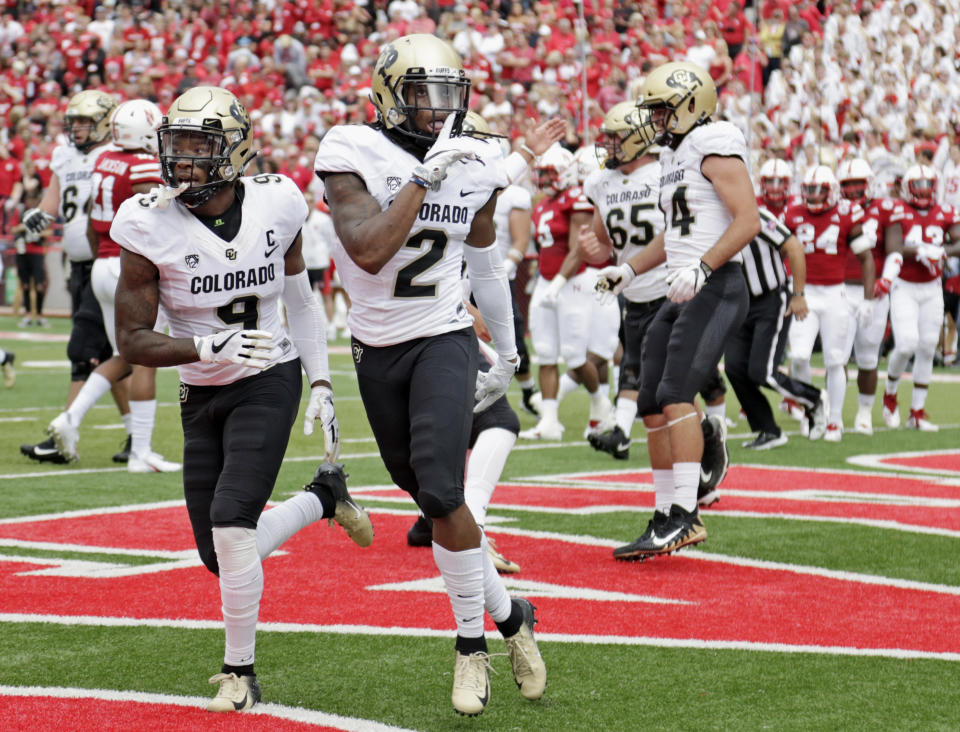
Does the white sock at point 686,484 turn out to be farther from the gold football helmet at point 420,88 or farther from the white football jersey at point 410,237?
the gold football helmet at point 420,88

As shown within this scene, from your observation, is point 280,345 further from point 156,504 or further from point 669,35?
point 669,35

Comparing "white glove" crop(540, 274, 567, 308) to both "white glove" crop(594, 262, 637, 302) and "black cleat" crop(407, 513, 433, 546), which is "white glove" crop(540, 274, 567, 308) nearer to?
"white glove" crop(594, 262, 637, 302)

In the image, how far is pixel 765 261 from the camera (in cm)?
900

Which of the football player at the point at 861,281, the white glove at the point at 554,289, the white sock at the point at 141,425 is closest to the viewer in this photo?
the white sock at the point at 141,425

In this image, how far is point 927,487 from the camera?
750 cm

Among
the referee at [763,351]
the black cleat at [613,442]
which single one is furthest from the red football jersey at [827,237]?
the black cleat at [613,442]

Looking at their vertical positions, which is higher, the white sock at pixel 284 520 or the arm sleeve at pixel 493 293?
the arm sleeve at pixel 493 293

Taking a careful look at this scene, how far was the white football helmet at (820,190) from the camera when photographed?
1029 cm

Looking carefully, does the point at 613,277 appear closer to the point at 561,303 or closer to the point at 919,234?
the point at 561,303

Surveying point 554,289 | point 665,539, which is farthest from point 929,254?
point 665,539

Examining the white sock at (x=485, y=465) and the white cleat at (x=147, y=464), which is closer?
the white sock at (x=485, y=465)

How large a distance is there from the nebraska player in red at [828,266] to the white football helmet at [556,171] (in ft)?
6.49

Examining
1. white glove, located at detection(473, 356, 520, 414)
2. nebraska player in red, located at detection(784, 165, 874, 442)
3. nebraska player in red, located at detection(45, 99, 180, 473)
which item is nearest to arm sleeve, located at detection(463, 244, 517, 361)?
white glove, located at detection(473, 356, 520, 414)

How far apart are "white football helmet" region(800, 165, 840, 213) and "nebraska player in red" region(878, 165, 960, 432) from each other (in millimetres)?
926
